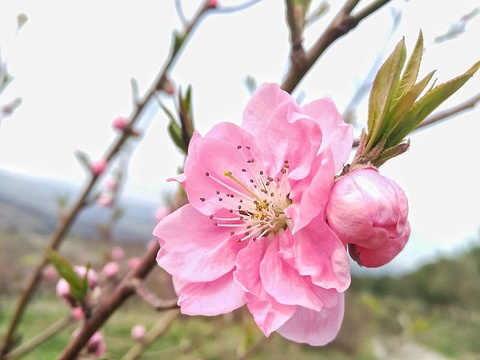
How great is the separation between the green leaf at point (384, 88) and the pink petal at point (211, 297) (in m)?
0.15

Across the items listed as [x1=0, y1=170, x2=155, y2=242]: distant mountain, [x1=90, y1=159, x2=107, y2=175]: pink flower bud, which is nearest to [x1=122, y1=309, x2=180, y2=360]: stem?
[x1=90, y1=159, x2=107, y2=175]: pink flower bud

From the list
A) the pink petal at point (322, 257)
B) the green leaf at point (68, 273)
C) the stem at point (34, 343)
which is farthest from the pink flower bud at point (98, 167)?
the pink petal at point (322, 257)

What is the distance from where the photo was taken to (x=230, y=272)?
13.8 inches

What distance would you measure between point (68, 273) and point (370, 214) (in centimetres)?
34

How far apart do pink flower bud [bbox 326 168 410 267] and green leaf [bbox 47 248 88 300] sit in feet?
1.01

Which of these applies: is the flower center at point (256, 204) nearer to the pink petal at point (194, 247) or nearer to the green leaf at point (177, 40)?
the pink petal at point (194, 247)

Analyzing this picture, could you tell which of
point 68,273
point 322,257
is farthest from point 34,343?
point 322,257

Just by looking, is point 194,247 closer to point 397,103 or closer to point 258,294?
point 258,294

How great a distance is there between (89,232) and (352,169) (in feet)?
9.63

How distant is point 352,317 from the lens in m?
3.50

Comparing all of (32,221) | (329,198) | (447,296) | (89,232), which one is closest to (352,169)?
(329,198)

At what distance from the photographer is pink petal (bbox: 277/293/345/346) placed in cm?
32

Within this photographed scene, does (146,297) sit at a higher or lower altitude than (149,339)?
higher

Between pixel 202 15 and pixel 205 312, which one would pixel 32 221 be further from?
pixel 205 312
